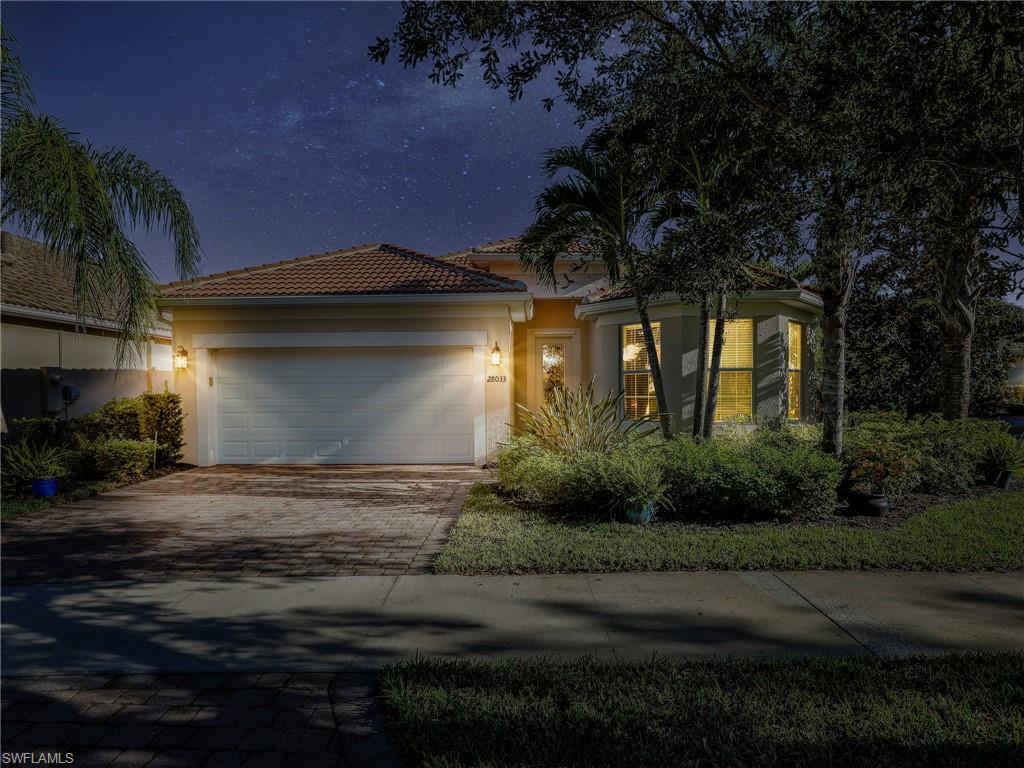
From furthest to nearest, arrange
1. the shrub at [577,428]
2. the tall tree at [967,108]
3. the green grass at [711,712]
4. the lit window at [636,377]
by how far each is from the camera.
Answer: the lit window at [636,377]
the shrub at [577,428]
the tall tree at [967,108]
the green grass at [711,712]

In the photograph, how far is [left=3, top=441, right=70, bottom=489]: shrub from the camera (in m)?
8.30

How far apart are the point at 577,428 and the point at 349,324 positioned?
5573 mm

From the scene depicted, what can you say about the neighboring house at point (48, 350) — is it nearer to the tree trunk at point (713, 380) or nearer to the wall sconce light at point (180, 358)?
the wall sconce light at point (180, 358)

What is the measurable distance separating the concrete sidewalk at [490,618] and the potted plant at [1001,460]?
5234mm

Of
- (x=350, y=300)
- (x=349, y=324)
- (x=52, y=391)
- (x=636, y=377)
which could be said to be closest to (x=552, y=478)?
(x=636, y=377)

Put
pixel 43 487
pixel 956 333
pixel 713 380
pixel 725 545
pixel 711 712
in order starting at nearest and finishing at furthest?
pixel 711 712 → pixel 725 545 → pixel 43 487 → pixel 713 380 → pixel 956 333

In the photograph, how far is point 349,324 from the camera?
11211mm

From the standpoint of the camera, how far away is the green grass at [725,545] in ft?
16.3

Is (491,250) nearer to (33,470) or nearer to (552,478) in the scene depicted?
(552,478)

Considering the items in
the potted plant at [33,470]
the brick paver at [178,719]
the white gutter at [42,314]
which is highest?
the white gutter at [42,314]

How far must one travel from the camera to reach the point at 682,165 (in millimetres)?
7172

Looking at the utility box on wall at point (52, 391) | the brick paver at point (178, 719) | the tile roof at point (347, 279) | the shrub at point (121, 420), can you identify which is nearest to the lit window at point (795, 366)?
the tile roof at point (347, 279)

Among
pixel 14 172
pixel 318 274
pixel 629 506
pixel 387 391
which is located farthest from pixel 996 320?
pixel 14 172

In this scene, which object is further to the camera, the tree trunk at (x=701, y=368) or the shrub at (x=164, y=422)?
the shrub at (x=164, y=422)
